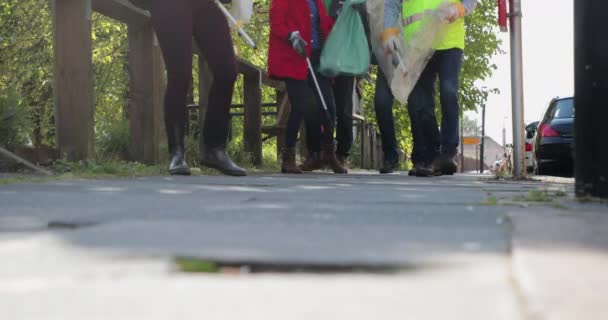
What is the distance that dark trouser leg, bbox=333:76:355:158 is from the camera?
25.1 feet

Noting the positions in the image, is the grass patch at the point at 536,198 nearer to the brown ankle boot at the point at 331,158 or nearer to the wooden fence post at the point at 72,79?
the wooden fence post at the point at 72,79

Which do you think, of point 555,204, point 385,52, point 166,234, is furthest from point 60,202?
point 385,52

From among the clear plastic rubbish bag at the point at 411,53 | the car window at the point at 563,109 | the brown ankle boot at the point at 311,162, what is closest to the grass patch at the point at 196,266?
the clear plastic rubbish bag at the point at 411,53

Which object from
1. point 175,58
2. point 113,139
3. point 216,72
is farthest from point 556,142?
point 175,58

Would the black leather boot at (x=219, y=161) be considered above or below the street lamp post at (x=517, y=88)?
below

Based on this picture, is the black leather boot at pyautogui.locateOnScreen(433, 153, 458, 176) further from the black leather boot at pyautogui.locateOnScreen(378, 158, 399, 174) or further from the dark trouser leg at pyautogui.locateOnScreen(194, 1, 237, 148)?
the dark trouser leg at pyautogui.locateOnScreen(194, 1, 237, 148)

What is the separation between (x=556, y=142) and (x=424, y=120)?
14.1ft

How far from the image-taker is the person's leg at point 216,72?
525cm

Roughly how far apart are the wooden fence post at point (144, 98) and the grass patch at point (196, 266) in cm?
509

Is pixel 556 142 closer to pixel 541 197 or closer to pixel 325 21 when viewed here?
pixel 325 21

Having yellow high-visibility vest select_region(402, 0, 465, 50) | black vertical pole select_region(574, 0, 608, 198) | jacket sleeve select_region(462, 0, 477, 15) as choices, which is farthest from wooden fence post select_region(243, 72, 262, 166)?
black vertical pole select_region(574, 0, 608, 198)

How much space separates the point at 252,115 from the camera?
358 inches

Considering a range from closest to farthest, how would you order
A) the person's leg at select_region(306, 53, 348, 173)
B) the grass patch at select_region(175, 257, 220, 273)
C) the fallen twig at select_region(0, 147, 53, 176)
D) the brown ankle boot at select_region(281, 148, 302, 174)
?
the grass patch at select_region(175, 257, 220, 273) → the fallen twig at select_region(0, 147, 53, 176) → the brown ankle boot at select_region(281, 148, 302, 174) → the person's leg at select_region(306, 53, 348, 173)

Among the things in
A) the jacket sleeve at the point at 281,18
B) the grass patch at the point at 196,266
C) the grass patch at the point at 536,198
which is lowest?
the grass patch at the point at 196,266
